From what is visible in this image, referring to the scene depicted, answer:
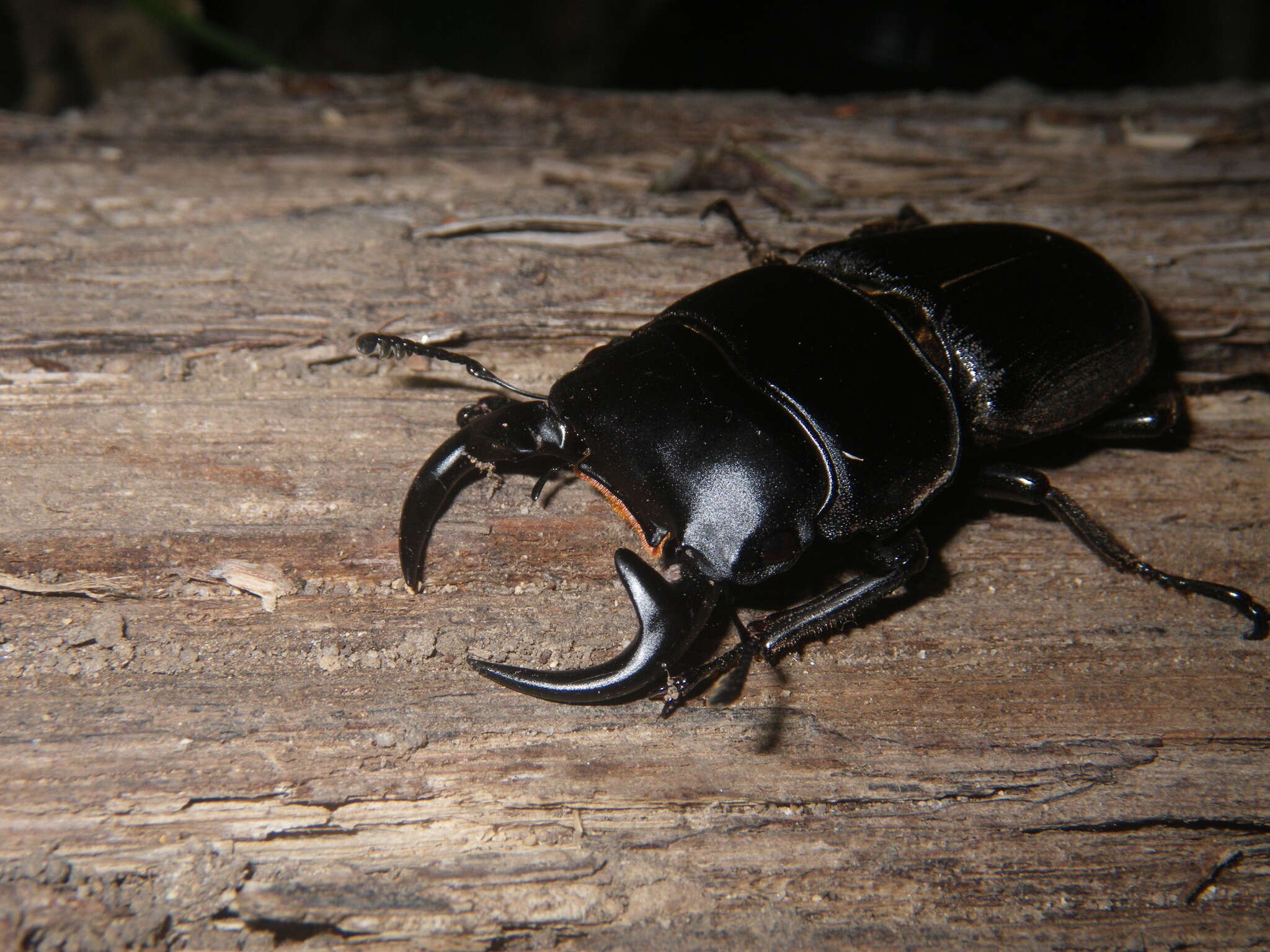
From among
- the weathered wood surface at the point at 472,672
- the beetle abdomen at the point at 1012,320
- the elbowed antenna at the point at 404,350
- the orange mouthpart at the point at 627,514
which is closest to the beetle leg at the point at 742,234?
the weathered wood surface at the point at 472,672

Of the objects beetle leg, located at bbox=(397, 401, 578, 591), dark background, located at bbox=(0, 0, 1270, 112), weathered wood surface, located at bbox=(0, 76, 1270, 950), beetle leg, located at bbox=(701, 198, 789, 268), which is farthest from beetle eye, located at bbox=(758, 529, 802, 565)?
dark background, located at bbox=(0, 0, 1270, 112)

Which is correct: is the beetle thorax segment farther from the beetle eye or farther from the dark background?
the dark background

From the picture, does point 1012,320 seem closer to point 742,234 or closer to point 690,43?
point 742,234

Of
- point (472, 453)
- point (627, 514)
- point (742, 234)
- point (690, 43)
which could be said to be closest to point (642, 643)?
point (627, 514)

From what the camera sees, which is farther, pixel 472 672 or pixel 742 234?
pixel 742 234

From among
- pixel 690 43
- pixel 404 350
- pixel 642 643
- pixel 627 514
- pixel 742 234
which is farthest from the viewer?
pixel 690 43

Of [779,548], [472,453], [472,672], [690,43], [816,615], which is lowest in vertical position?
[472,672]

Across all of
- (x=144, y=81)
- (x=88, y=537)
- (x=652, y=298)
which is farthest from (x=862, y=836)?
(x=144, y=81)
